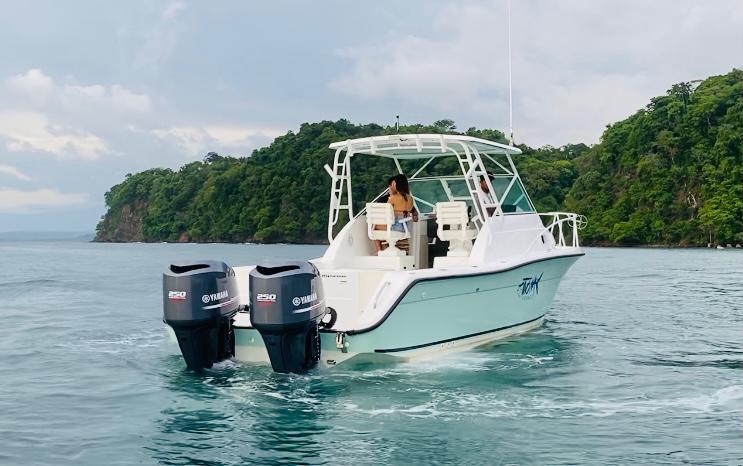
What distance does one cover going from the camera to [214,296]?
24.4ft

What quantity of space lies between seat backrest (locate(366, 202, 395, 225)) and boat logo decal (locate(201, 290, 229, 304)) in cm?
291

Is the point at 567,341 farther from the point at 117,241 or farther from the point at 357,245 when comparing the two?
the point at 117,241

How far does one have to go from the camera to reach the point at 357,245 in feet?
34.3

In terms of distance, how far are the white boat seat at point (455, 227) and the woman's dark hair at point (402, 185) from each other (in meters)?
0.45

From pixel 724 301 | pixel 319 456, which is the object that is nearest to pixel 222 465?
pixel 319 456

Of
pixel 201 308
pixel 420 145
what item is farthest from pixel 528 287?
pixel 201 308

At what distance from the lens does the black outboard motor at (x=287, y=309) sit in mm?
7035

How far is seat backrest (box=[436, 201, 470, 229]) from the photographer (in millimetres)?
9867

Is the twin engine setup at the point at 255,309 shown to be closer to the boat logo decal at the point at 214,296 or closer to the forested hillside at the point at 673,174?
→ the boat logo decal at the point at 214,296

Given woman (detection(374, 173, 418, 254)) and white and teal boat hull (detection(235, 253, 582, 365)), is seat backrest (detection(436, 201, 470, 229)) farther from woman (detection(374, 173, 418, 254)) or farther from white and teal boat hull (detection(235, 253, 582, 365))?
white and teal boat hull (detection(235, 253, 582, 365))

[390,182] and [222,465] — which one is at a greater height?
[390,182]

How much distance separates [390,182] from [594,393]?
152 inches

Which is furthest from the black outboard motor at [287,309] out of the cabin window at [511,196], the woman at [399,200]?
the cabin window at [511,196]

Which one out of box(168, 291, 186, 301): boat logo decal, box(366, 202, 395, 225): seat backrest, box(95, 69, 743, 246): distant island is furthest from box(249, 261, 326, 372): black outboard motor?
box(95, 69, 743, 246): distant island
